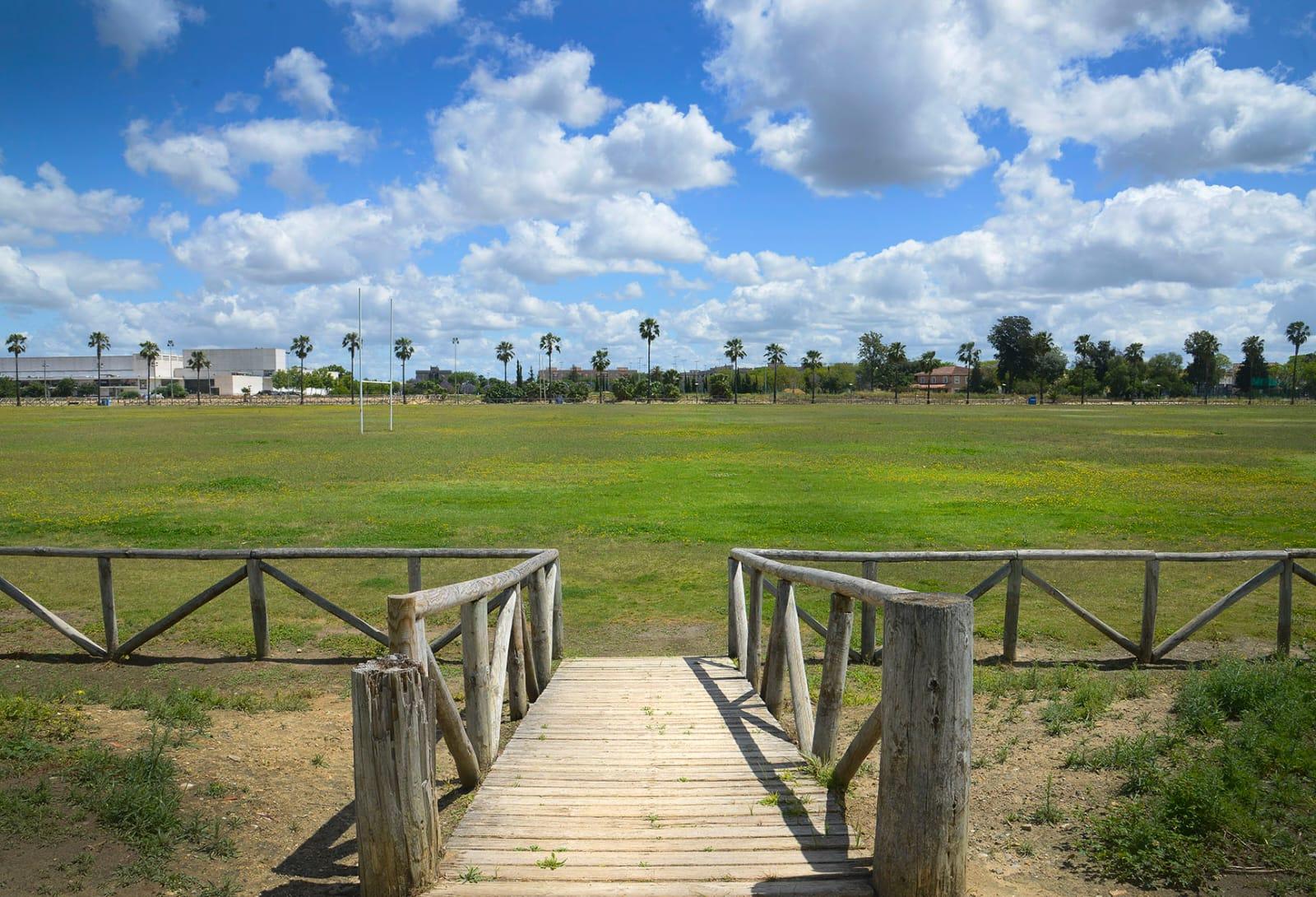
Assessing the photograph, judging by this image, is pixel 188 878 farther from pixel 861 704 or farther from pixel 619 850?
pixel 861 704

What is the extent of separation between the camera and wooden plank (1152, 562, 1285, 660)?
945 centimetres

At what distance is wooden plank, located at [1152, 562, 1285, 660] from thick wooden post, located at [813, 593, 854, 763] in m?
5.92

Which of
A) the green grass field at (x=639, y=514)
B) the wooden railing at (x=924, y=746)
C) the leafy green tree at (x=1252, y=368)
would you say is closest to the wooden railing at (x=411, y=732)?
the wooden railing at (x=924, y=746)

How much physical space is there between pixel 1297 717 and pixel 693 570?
10.3 metres

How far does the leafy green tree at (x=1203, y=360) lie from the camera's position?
159m

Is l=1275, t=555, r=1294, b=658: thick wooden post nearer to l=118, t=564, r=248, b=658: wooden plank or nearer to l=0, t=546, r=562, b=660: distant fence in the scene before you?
l=0, t=546, r=562, b=660: distant fence

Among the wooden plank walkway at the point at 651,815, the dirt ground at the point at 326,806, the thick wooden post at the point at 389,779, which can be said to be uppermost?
the thick wooden post at the point at 389,779

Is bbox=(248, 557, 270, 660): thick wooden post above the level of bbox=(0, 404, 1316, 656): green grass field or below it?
above

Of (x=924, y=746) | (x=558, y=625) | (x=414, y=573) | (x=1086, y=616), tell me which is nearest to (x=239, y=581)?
(x=414, y=573)

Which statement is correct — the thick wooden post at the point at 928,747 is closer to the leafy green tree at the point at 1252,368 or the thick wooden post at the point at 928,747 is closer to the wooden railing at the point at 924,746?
the wooden railing at the point at 924,746

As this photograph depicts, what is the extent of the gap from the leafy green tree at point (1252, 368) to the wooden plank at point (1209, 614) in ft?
511

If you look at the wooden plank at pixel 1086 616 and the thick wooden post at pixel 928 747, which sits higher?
the thick wooden post at pixel 928 747

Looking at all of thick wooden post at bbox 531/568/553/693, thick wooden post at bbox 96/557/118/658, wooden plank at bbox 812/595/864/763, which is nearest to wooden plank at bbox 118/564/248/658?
thick wooden post at bbox 96/557/118/658

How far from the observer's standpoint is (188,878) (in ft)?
14.9
